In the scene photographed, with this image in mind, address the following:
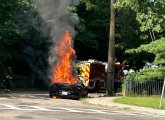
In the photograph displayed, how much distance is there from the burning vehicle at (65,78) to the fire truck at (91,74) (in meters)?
2.02

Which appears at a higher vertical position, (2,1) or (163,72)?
(2,1)

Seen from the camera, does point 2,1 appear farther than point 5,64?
No

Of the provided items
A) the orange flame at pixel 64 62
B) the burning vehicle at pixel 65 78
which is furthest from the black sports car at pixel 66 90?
the orange flame at pixel 64 62

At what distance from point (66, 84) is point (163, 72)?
7.85 m

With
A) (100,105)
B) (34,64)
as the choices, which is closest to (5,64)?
(34,64)

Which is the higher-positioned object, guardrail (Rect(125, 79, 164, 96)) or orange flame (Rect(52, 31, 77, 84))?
orange flame (Rect(52, 31, 77, 84))

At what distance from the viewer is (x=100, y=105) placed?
24062 mm

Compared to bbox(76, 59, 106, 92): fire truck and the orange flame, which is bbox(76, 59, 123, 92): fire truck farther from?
the orange flame

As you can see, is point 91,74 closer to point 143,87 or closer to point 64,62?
point 64,62

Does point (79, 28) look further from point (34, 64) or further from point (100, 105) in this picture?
point (100, 105)

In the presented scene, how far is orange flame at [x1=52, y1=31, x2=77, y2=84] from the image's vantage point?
33.2 metres

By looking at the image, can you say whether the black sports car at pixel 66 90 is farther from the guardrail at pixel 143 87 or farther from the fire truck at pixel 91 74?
the fire truck at pixel 91 74

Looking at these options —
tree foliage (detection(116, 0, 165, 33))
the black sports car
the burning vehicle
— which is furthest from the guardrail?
the black sports car

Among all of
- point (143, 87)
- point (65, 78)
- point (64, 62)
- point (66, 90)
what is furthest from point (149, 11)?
point (64, 62)
